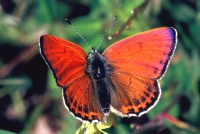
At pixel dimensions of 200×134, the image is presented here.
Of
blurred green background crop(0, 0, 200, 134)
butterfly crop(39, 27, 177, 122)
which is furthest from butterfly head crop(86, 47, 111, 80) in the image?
blurred green background crop(0, 0, 200, 134)

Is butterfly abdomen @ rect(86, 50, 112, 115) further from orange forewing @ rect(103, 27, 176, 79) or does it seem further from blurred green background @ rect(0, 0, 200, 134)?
blurred green background @ rect(0, 0, 200, 134)

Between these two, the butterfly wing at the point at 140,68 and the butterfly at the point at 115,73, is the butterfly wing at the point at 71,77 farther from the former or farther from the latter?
the butterfly wing at the point at 140,68

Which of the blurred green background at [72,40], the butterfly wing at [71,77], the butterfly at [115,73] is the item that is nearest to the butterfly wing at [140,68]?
the butterfly at [115,73]

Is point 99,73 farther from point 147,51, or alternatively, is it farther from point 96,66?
point 147,51

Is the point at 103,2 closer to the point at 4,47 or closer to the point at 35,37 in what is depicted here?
the point at 35,37

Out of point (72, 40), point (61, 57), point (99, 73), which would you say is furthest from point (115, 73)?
point (72, 40)

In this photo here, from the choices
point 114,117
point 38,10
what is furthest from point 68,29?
point 114,117
